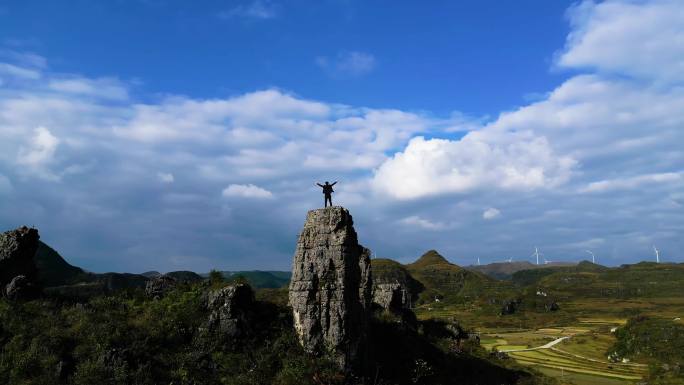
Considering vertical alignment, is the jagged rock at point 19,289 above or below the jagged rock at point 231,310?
above

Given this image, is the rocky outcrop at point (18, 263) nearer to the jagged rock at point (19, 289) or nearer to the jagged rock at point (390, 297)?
the jagged rock at point (19, 289)

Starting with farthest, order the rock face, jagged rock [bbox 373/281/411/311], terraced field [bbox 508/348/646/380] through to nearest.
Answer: terraced field [bbox 508/348/646/380] < jagged rock [bbox 373/281/411/311] < the rock face

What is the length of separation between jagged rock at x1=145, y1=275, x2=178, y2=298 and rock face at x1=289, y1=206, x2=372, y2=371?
13.1 m

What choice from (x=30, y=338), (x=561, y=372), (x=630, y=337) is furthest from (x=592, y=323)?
(x=30, y=338)

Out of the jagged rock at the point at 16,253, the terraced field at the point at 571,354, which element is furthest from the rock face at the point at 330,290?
the terraced field at the point at 571,354

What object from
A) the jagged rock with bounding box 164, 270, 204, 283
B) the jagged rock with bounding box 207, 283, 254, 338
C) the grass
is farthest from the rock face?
the grass

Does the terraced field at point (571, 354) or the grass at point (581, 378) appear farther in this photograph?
the terraced field at point (571, 354)

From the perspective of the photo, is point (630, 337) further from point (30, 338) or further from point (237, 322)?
point (30, 338)

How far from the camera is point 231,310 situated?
113ft

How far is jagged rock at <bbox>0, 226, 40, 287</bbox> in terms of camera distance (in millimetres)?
37750

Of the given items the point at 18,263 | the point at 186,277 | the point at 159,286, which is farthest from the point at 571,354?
the point at 18,263

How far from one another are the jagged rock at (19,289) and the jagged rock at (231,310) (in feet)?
46.2

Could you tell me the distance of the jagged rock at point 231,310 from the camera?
34062 millimetres

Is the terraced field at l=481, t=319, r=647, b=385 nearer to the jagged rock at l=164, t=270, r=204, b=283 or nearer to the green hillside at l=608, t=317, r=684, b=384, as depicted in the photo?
the green hillside at l=608, t=317, r=684, b=384
